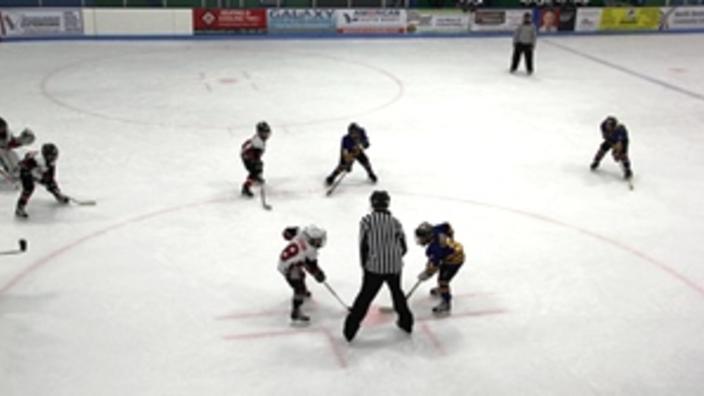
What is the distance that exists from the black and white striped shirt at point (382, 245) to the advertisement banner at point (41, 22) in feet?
52.6

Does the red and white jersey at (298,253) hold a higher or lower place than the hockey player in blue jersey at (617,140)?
lower

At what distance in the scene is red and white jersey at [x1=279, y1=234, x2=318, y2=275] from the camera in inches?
263

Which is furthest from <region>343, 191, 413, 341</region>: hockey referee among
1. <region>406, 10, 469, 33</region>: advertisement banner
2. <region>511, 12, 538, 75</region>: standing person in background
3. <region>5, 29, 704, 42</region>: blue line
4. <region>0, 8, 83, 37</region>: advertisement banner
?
Answer: <region>406, 10, 469, 33</region>: advertisement banner

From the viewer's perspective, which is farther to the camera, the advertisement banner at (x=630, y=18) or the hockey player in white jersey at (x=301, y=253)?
the advertisement banner at (x=630, y=18)

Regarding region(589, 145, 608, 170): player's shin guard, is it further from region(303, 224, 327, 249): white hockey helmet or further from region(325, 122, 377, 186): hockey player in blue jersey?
region(303, 224, 327, 249): white hockey helmet

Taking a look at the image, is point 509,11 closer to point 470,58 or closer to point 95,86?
point 470,58

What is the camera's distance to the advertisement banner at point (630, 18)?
76.8 feet

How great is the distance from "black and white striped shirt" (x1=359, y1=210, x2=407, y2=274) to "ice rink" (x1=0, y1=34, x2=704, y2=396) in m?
0.79

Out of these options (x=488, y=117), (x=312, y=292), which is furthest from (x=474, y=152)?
(x=312, y=292)

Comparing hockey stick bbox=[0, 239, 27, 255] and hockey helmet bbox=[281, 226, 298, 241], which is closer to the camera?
hockey helmet bbox=[281, 226, 298, 241]

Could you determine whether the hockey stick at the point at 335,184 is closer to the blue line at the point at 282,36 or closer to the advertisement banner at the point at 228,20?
the blue line at the point at 282,36

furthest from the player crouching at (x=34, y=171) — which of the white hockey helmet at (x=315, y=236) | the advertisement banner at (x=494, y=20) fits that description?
the advertisement banner at (x=494, y=20)

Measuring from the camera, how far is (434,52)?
2002cm

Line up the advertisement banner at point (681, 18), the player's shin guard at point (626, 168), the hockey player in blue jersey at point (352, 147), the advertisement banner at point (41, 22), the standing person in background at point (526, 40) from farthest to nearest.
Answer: the advertisement banner at point (681, 18) → the advertisement banner at point (41, 22) → the standing person in background at point (526, 40) → the player's shin guard at point (626, 168) → the hockey player in blue jersey at point (352, 147)
